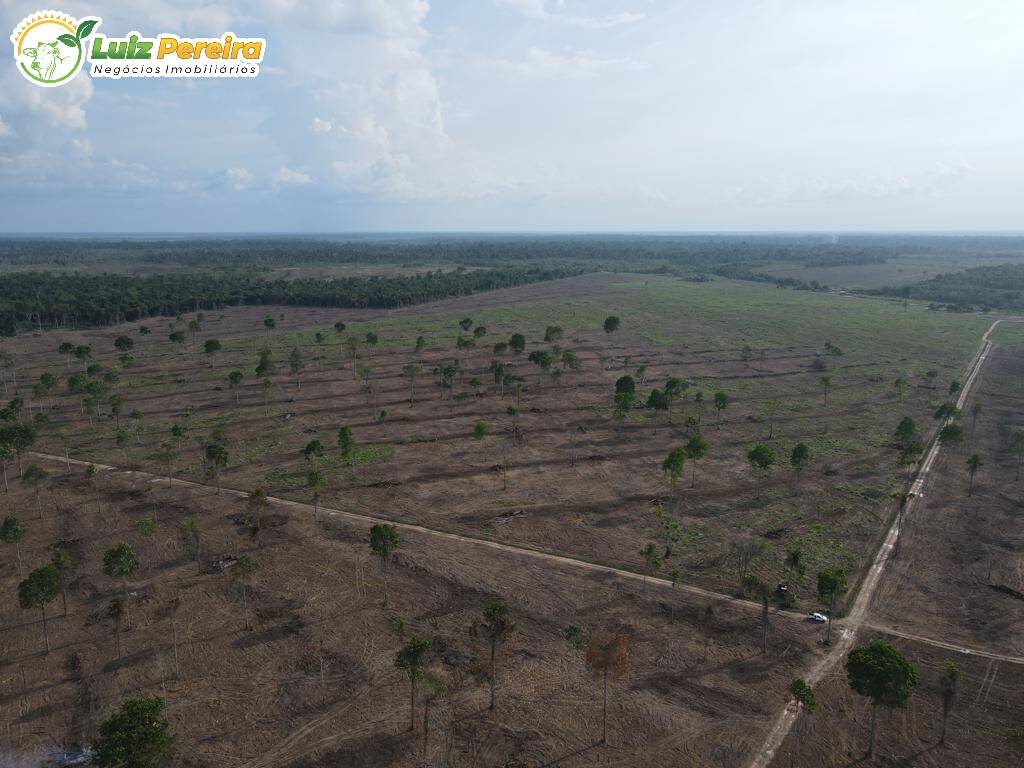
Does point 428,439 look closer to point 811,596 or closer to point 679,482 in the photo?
point 679,482

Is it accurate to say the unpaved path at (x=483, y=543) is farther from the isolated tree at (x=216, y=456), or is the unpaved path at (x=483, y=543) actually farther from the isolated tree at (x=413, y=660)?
the isolated tree at (x=413, y=660)

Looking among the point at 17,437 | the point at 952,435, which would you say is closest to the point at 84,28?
the point at 17,437

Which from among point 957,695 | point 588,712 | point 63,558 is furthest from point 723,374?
point 63,558

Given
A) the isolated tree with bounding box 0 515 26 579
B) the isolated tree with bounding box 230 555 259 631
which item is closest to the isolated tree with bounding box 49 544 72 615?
the isolated tree with bounding box 0 515 26 579

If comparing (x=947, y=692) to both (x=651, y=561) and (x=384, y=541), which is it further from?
(x=384, y=541)

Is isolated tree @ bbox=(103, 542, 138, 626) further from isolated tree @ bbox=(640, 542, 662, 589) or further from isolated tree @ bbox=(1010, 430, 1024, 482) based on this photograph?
isolated tree @ bbox=(1010, 430, 1024, 482)

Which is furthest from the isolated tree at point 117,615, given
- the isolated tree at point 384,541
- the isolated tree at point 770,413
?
the isolated tree at point 770,413
